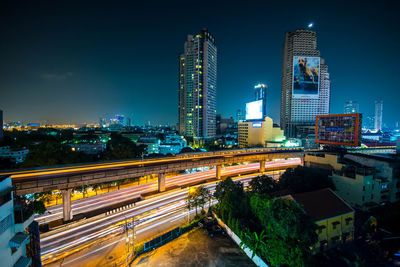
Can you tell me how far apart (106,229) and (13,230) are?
9.86 meters

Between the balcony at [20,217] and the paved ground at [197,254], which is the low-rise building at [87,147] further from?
the paved ground at [197,254]

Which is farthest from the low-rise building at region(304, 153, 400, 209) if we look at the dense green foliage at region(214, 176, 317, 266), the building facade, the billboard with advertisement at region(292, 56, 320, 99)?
the billboard with advertisement at region(292, 56, 320, 99)

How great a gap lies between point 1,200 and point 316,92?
139304 millimetres

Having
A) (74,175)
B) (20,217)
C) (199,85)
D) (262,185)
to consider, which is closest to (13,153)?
(74,175)

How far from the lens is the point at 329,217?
720 inches

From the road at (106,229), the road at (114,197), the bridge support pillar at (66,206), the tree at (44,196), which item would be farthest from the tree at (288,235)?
the tree at (44,196)

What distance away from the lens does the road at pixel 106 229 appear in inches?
664

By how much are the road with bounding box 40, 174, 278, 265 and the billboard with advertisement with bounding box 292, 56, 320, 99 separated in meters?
116

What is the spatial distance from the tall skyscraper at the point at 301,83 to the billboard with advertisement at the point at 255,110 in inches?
1710

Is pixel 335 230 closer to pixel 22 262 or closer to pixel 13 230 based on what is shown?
pixel 22 262

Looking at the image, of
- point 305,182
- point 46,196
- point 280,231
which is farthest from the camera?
point 305,182

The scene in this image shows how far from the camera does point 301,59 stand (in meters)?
109

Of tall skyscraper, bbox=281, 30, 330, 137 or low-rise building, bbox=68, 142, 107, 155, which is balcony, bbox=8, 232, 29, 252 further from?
tall skyscraper, bbox=281, 30, 330, 137

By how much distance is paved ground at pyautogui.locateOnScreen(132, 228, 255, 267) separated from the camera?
51.9 feet
